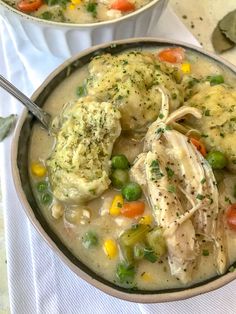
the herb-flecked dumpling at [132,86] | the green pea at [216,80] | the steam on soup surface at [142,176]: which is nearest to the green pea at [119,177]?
the steam on soup surface at [142,176]

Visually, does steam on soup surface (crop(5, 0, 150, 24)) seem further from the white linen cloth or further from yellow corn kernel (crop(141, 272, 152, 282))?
yellow corn kernel (crop(141, 272, 152, 282))

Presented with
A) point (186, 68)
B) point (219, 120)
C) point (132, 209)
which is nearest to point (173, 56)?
point (186, 68)

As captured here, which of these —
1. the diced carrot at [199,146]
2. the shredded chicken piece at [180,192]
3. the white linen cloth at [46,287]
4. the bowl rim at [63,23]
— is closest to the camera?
the shredded chicken piece at [180,192]

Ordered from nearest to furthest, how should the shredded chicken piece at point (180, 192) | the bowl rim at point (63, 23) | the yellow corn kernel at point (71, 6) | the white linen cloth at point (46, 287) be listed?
the shredded chicken piece at point (180, 192), the white linen cloth at point (46, 287), the bowl rim at point (63, 23), the yellow corn kernel at point (71, 6)

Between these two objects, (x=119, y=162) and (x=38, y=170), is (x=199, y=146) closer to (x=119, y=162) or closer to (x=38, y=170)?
(x=119, y=162)

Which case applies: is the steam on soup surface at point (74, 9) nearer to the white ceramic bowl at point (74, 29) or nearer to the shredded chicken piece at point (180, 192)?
the white ceramic bowl at point (74, 29)

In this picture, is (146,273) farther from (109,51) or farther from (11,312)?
(109,51)

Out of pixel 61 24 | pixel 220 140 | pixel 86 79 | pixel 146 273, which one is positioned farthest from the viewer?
pixel 61 24

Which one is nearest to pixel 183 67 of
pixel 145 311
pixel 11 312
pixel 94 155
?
pixel 94 155
